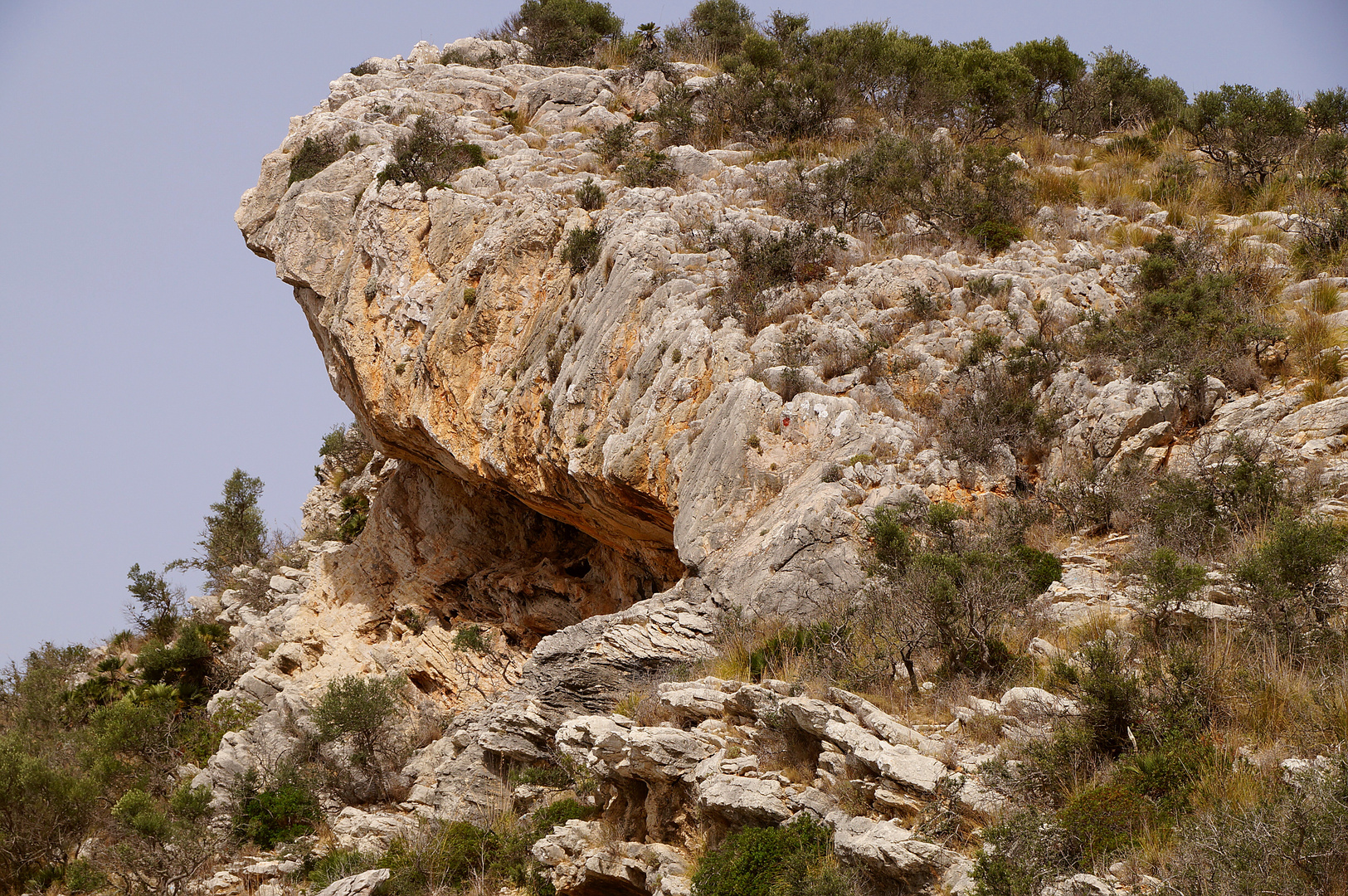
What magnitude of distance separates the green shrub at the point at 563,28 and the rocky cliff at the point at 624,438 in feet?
8.77

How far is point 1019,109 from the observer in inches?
851

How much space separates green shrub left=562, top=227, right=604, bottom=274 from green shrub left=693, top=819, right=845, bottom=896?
36.8 feet

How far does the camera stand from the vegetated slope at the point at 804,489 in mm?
7273

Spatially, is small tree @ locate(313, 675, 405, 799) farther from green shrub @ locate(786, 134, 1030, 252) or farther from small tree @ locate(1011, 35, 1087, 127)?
small tree @ locate(1011, 35, 1087, 127)

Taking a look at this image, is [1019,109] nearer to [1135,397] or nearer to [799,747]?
[1135,397]

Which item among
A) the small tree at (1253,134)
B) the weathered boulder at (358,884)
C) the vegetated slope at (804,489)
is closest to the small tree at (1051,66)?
the vegetated slope at (804,489)

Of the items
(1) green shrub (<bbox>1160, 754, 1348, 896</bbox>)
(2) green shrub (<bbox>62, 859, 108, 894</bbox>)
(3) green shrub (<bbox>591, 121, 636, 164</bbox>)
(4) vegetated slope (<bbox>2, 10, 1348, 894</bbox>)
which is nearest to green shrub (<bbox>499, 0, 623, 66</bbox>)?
(4) vegetated slope (<bbox>2, 10, 1348, 894</bbox>)

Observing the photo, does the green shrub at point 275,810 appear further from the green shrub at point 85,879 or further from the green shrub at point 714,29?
the green shrub at point 714,29

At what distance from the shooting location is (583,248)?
56.0 ft

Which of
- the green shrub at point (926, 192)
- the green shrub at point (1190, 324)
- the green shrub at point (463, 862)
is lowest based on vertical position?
the green shrub at point (463, 862)

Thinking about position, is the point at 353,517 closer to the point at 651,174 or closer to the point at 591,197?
the point at 591,197

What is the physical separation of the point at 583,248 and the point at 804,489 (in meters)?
7.37

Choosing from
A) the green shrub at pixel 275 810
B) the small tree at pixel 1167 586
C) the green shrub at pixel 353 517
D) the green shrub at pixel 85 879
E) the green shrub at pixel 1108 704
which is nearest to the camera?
the green shrub at pixel 1108 704

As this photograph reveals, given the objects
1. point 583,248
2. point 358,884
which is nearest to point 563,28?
point 583,248
